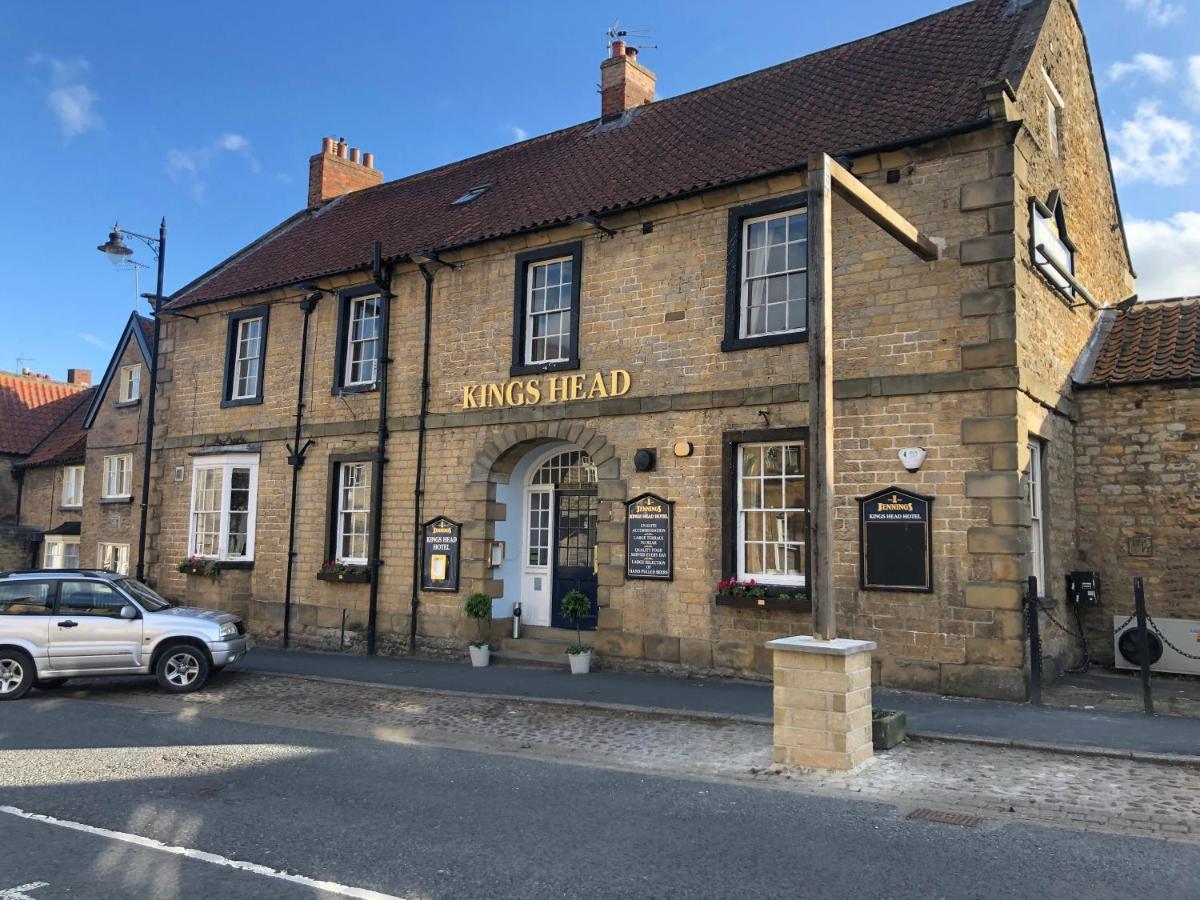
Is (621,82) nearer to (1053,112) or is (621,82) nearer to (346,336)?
(346,336)

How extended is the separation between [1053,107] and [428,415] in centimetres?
1065

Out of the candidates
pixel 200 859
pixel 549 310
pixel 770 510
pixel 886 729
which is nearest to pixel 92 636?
pixel 200 859

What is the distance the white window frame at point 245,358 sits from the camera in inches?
719

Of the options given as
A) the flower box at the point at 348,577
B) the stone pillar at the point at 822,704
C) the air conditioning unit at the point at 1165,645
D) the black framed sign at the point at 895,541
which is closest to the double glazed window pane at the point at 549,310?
the flower box at the point at 348,577

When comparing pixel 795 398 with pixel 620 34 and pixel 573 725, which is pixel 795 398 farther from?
pixel 620 34

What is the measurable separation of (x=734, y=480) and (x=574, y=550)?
3.60 m

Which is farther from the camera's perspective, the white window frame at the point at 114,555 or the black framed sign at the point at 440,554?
the white window frame at the point at 114,555

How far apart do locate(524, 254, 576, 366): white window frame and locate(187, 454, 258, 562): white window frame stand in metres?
6.48

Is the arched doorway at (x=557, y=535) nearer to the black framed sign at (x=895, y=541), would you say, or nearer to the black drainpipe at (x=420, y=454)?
the black drainpipe at (x=420, y=454)

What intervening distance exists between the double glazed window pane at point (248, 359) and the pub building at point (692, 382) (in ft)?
0.46

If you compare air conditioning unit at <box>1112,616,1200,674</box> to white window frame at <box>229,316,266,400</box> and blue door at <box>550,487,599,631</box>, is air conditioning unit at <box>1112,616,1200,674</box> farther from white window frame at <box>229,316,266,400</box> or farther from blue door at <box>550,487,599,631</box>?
white window frame at <box>229,316,266,400</box>

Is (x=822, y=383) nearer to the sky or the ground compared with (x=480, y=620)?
nearer to the sky

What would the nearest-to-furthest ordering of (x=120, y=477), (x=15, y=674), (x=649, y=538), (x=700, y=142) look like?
(x=15, y=674)
(x=649, y=538)
(x=700, y=142)
(x=120, y=477)

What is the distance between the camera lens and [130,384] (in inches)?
845
